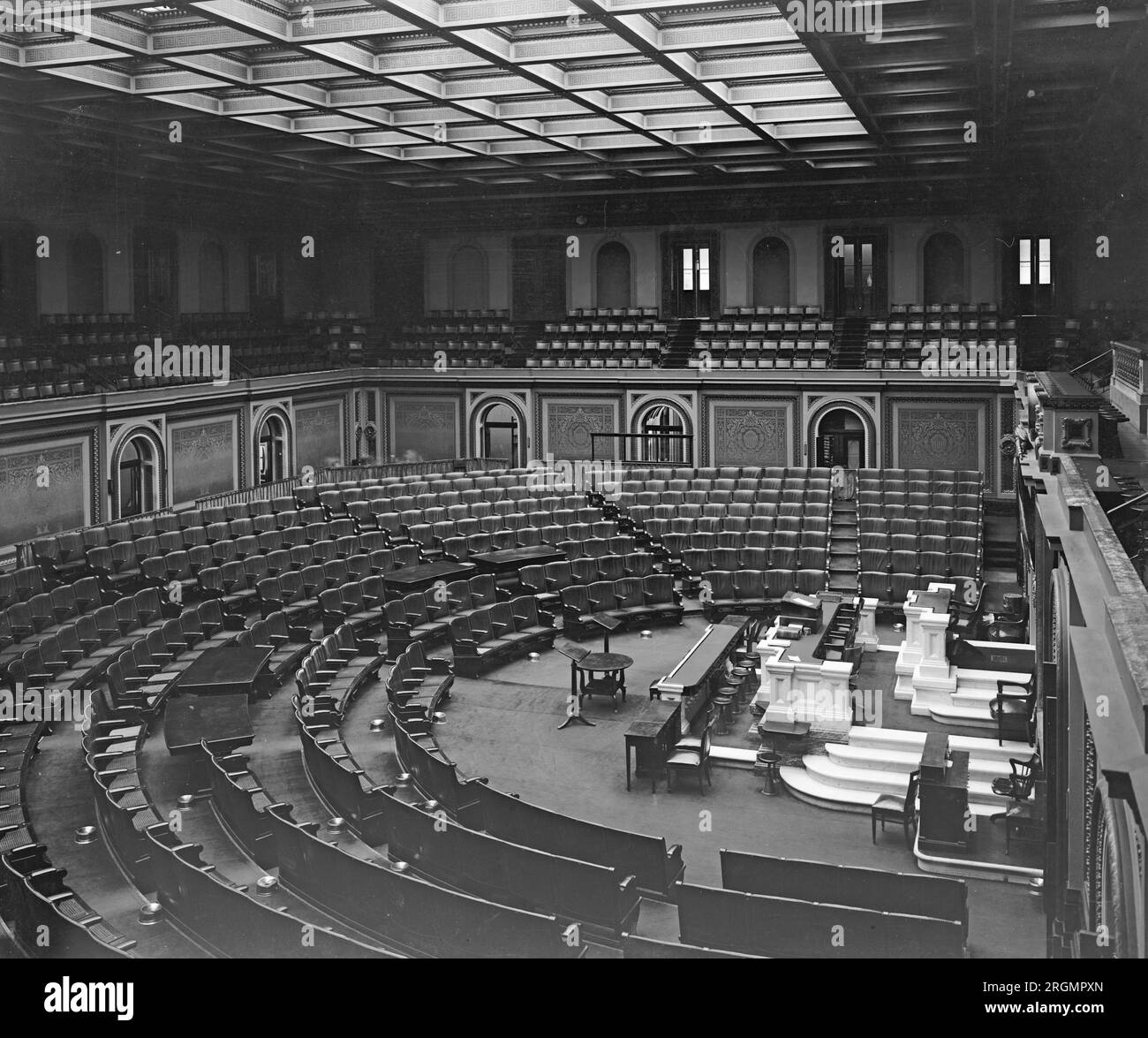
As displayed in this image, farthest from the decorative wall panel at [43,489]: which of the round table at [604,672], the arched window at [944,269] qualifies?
the arched window at [944,269]

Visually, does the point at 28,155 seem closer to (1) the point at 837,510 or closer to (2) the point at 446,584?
(2) the point at 446,584

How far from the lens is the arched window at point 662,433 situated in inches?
1177

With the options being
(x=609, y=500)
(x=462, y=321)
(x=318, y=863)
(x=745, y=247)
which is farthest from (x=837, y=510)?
(x=318, y=863)

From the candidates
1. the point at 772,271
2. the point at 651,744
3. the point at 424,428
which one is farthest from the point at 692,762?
the point at 772,271

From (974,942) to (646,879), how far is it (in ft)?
8.92

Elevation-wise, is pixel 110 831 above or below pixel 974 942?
above

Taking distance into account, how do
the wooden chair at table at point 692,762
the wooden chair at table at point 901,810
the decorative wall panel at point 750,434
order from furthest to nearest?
1. the decorative wall panel at point 750,434
2. the wooden chair at table at point 692,762
3. the wooden chair at table at point 901,810

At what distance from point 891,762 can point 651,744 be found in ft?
9.03

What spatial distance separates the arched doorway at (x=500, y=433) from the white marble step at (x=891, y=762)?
1918 cm

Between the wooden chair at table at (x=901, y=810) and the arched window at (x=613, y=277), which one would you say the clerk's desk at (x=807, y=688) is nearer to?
the wooden chair at table at (x=901, y=810)

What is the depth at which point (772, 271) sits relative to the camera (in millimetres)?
32344

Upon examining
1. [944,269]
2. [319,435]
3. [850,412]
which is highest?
[944,269]

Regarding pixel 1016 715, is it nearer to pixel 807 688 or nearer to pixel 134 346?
pixel 807 688

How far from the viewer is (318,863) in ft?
29.5
